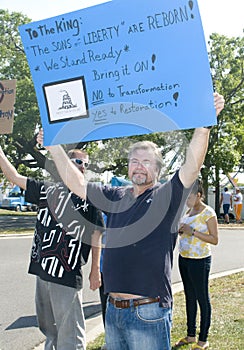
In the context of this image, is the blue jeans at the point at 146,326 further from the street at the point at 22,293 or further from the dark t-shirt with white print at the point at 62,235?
the street at the point at 22,293

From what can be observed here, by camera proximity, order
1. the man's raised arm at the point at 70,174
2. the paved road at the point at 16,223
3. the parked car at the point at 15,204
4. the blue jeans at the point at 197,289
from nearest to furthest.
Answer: the man's raised arm at the point at 70,174
the blue jeans at the point at 197,289
the paved road at the point at 16,223
the parked car at the point at 15,204

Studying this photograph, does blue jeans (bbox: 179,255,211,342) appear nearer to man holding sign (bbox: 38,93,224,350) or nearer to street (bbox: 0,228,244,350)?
street (bbox: 0,228,244,350)

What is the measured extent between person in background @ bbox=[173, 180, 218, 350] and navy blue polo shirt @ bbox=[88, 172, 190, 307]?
78.4 inches

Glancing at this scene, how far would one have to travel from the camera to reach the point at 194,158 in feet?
8.86

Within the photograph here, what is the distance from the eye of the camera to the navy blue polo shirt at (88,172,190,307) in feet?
8.84

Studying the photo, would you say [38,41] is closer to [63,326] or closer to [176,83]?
[176,83]

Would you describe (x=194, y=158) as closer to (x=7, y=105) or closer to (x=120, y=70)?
(x=120, y=70)

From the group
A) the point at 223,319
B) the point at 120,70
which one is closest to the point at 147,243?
the point at 120,70

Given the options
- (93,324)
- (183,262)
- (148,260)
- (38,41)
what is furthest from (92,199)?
(93,324)

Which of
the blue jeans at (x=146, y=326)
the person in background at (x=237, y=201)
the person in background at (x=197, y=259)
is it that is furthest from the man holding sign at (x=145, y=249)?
the person in background at (x=237, y=201)

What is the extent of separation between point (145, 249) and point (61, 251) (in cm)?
114

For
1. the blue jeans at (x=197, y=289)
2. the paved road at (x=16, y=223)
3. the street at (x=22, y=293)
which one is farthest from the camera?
the paved road at (x=16, y=223)

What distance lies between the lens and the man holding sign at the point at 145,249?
2.68 meters

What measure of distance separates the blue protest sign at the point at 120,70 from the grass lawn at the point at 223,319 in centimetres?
265
